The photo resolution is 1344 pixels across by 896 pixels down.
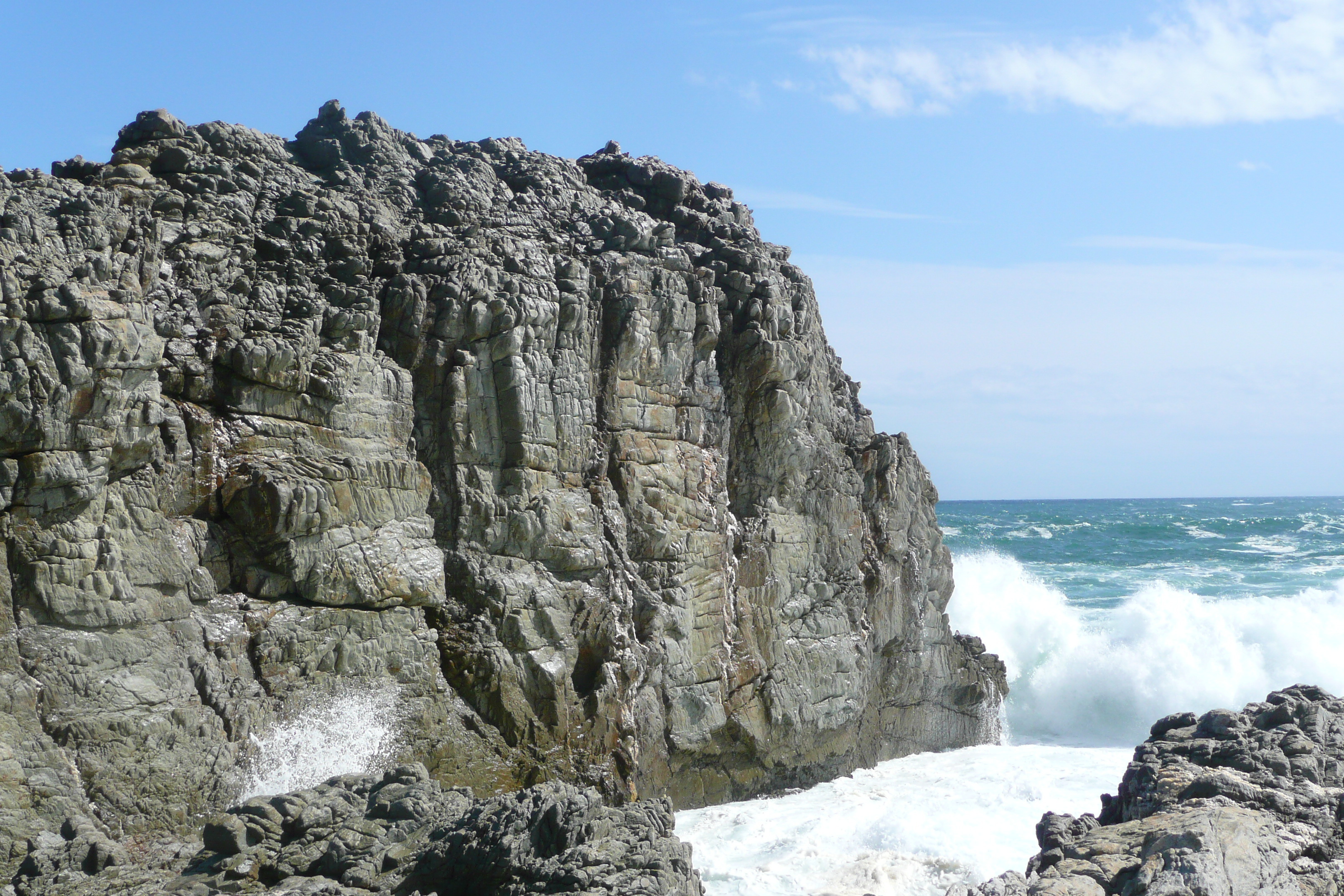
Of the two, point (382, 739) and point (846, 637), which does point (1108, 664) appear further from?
point (382, 739)

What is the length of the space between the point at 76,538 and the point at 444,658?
348cm

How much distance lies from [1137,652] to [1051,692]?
2493 millimetres

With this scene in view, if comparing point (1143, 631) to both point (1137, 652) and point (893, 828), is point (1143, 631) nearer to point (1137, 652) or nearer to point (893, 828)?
point (1137, 652)

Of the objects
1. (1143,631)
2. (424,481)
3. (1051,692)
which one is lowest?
(1051,692)

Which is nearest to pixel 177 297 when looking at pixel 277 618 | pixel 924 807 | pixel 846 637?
pixel 277 618

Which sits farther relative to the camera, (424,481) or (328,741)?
(424,481)

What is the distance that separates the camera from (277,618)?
1003 centimetres

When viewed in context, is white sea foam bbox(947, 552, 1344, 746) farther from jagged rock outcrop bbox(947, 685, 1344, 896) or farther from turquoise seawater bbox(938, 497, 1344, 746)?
jagged rock outcrop bbox(947, 685, 1344, 896)

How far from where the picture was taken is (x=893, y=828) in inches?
477

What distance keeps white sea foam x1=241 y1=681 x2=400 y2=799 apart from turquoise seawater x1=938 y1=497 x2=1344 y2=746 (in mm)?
12055

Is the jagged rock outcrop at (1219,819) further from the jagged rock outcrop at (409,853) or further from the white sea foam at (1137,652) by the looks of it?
the white sea foam at (1137,652)

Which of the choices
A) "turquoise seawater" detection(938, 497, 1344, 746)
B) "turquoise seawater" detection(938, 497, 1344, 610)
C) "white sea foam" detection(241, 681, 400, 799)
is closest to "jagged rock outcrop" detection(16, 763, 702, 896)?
"white sea foam" detection(241, 681, 400, 799)

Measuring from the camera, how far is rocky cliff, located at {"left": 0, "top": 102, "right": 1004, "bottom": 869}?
8.93 m

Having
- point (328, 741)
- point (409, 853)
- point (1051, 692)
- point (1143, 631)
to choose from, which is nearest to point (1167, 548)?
point (1143, 631)
